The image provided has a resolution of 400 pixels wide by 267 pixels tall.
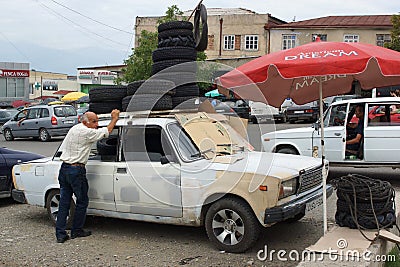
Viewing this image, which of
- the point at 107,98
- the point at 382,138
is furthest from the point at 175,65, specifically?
the point at 382,138

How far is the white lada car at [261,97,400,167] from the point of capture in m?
10.2

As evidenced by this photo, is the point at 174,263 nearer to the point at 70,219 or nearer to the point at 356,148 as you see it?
the point at 70,219

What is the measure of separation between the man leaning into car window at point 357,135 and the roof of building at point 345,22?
36356mm

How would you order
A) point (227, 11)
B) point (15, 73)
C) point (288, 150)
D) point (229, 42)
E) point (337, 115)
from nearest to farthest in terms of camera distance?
point (337, 115) < point (288, 150) < point (229, 42) < point (15, 73) < point (227, 11)

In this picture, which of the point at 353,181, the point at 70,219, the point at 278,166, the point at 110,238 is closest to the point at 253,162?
the point at 278,166

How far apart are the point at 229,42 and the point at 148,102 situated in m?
44.4

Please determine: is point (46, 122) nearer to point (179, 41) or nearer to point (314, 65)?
point (179, 41)

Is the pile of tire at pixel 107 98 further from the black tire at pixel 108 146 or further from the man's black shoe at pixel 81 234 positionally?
the man's black shoe at pixel 81 234

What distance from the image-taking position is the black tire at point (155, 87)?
7.41 m

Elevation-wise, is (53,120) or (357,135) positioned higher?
(53,120)

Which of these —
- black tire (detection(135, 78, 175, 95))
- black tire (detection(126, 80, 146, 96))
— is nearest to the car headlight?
black tire (detection(135, 78, 175, 95))

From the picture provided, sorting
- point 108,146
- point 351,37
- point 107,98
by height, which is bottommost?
point 108,146

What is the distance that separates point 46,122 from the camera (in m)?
22.5

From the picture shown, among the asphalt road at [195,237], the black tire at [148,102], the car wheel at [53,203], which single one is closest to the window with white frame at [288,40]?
the asphalt road at [195,237]
